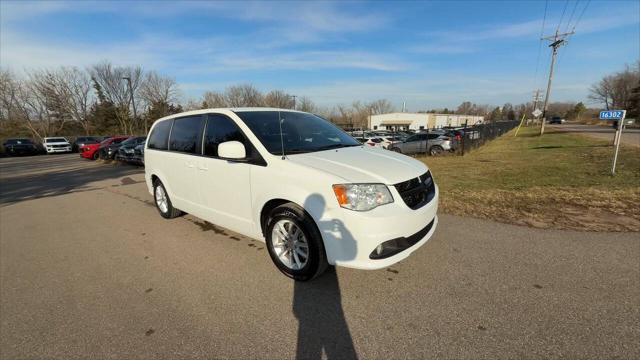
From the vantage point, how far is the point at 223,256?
381 cm

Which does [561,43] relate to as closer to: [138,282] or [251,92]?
[138,282]

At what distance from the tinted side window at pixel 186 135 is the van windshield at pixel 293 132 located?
2.74 feet

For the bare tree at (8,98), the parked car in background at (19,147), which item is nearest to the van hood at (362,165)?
the parked car in background at (19,147)

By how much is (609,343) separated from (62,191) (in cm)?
1208

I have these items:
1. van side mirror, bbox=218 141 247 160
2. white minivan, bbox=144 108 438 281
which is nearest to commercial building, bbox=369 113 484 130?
white minivan, bbox=144 108 438 281

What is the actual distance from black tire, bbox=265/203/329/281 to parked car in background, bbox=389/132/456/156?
14989mm

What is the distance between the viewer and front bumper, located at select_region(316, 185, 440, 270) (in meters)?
2.61

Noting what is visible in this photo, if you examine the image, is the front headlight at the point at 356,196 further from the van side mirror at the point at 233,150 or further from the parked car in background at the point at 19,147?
the parked car in background at the point at 19,147

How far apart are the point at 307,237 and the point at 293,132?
1.48 m

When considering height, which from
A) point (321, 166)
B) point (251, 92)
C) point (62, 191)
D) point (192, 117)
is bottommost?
point (62, 191)

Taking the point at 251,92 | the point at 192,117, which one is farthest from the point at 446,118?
the point at 192,117

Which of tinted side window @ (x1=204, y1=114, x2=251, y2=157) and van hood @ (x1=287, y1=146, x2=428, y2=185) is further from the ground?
tinted side window @ (x1=204, y1=114, x2=251, y2=157)

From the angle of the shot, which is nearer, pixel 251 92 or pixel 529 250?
pixel 529 250

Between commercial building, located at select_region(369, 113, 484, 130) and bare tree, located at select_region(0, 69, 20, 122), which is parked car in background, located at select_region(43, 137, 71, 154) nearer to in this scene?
bare tree, located at select_region(0, 69, 20, 122)
